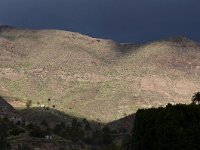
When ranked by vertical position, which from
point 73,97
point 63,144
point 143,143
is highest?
point 73,97

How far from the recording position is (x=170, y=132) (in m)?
37.4

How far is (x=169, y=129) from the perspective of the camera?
123 feet

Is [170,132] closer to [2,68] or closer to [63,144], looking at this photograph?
[63,144]

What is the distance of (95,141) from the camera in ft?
358

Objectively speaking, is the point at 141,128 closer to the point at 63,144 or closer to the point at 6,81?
the point at 63,144

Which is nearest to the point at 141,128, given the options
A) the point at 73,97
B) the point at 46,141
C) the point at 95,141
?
the point at 46,141

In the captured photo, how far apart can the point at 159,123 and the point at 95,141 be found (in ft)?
235

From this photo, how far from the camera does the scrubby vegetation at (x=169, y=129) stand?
37.1 m

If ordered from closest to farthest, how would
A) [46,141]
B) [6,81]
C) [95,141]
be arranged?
[46,141], [95,141], [6,81]

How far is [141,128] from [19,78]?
15865cm

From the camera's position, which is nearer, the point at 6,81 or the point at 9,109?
the point at 9,109

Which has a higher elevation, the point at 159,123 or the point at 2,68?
the point at 2,68

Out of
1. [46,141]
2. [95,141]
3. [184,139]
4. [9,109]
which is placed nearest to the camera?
[184,139]

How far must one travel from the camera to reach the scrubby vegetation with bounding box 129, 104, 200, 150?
37.1 m
